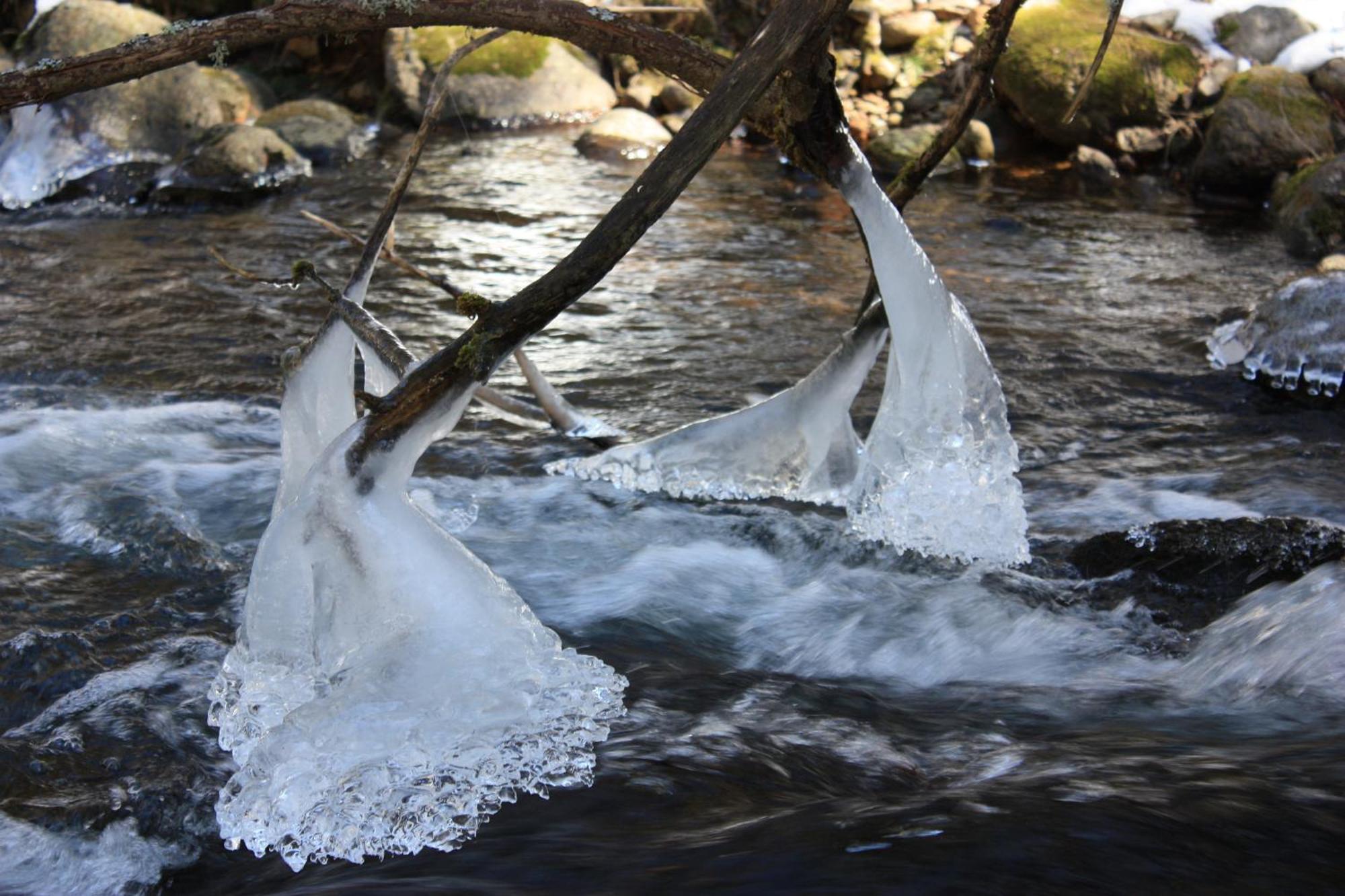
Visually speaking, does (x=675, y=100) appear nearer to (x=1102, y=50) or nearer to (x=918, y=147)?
(x=918, y=147)

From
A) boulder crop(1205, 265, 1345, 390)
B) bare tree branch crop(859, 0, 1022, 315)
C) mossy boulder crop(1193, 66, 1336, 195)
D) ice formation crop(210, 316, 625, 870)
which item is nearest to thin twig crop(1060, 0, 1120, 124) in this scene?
bare tree branch crop(859, 0, 1022, 315)

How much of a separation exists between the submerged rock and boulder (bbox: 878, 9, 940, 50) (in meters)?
12.2

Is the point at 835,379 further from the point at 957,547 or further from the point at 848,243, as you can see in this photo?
the point at 848,243

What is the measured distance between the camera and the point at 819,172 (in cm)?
333

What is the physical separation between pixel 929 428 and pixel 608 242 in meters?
1.44

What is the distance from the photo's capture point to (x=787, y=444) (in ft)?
14.0

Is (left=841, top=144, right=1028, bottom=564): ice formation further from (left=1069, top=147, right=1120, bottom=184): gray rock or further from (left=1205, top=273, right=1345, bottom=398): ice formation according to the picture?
(left=1069, top=147, right=1120, bottom=184): gray rock

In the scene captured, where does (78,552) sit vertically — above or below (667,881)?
below

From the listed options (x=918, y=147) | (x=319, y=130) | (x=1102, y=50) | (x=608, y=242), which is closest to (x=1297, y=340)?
(x=1102, y=50)

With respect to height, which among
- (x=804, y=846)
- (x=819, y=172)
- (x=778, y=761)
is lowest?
(x=778, y=761)

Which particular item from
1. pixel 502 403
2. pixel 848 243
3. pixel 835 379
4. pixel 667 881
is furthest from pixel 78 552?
pixel 848 243

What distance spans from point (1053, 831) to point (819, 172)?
1.80 meters

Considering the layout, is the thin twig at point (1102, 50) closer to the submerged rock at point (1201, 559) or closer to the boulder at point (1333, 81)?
the submerged rock at point (1201, 559)

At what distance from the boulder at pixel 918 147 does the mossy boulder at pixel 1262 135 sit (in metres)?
2.13
